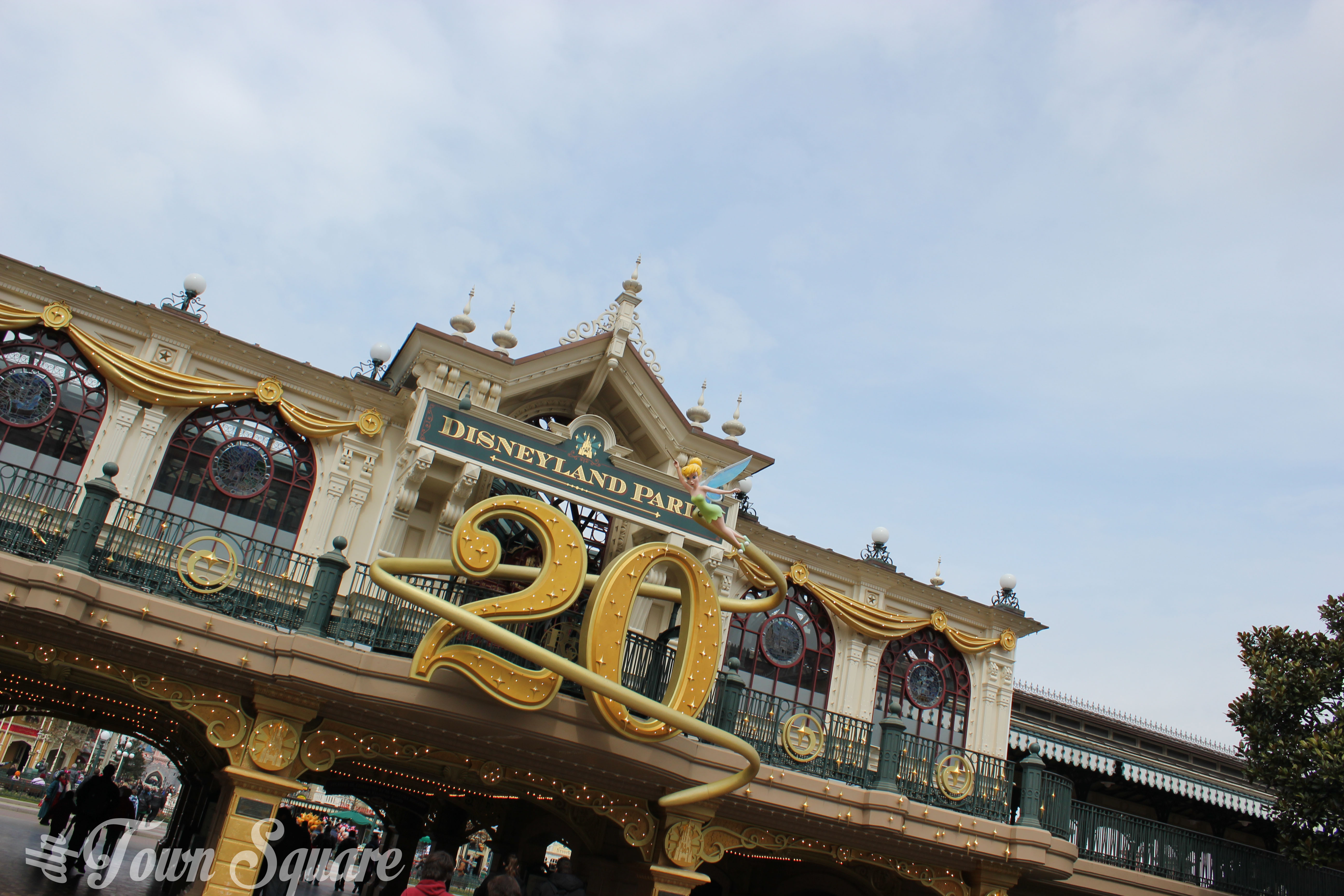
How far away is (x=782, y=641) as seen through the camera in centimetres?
1706

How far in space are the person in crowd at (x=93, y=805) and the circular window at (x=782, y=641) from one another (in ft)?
40.4

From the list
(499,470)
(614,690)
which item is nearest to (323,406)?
(499,470)

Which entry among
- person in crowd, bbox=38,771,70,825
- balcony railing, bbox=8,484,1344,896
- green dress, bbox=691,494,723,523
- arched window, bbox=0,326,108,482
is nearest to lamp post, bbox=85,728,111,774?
person in crowd, bbox=38,771,70,825

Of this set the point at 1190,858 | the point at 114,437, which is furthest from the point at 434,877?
the point at 1190,858

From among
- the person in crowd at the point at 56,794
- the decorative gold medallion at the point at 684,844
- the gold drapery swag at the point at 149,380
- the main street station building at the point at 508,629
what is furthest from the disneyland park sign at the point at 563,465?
the person in crowd at the point at 56,794

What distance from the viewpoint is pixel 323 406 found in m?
14.7

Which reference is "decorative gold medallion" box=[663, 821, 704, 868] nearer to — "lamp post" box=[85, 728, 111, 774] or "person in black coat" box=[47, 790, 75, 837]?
"person in black coat" box=[47, 790, 75, 837]

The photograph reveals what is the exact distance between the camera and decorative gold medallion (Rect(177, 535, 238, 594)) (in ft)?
36.1

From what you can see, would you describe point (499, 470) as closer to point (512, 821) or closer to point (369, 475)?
point (369, 475)

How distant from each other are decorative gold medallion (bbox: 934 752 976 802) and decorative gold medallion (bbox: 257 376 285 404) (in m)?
11.5

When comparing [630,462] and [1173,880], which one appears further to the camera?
[1173,880]

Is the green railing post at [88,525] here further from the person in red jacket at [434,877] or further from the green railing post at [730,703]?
the green railing post at [730,703]

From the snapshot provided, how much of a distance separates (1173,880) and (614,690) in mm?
11914

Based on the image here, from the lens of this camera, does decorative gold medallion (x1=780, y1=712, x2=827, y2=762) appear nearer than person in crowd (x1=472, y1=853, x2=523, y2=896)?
No
